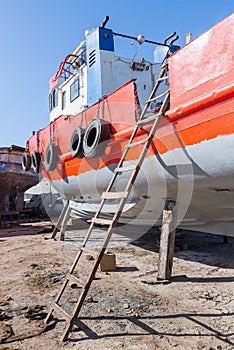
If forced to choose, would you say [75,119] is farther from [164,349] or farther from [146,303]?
[164,349]

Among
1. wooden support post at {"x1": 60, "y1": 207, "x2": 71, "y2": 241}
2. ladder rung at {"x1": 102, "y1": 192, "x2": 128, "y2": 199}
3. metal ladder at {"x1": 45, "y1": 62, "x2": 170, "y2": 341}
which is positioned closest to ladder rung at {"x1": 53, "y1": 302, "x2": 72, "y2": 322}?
metal ladder at {"x1": 45, "y1": 62, "x2": 170, "y2": 341}

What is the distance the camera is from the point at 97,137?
4895 millimetres

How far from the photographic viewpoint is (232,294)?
3557 mm

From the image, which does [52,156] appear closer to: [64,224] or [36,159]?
[36,159]

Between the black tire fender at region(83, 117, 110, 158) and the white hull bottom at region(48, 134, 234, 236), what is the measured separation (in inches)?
14.4

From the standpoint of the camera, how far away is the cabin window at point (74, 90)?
8.16 metres

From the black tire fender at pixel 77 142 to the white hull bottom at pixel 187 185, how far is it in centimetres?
44

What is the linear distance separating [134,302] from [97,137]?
8.58ft

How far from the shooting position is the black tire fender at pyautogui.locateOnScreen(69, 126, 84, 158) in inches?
221

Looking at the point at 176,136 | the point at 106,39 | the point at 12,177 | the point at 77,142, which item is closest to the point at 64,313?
the point at 176,136

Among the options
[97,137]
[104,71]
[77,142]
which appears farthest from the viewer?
[104,71]

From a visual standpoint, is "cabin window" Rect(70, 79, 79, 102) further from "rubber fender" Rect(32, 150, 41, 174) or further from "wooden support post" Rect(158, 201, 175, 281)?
"wooden support post" Rect(158, 201, 175, 281)

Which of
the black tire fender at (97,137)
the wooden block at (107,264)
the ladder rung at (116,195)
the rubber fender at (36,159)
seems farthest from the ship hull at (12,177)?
the ladder rung at (116,195)

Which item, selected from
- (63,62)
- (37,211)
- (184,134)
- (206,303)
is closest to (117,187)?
(184,134)
